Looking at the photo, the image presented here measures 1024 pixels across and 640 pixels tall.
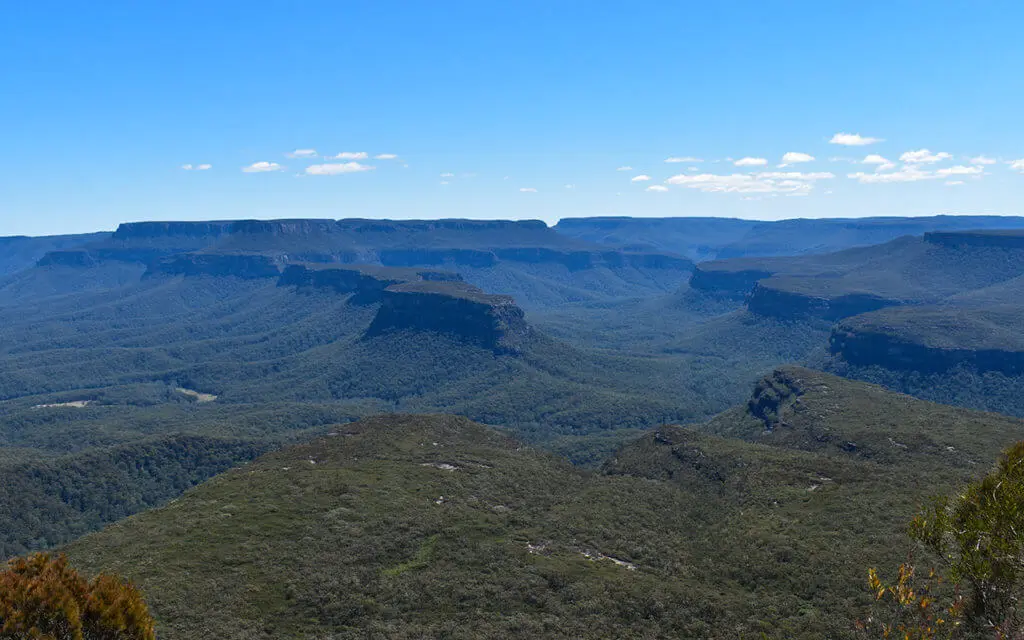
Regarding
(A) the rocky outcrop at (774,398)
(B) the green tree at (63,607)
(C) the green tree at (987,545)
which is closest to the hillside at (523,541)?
(B) the green tree at (63,607)

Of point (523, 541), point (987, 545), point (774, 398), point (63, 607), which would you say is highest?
point (987, 545)

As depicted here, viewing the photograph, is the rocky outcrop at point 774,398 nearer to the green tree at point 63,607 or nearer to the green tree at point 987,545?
the green tree at point 987,545

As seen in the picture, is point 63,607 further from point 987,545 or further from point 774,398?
point 774,398

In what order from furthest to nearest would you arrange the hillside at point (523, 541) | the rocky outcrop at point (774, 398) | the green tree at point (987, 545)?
the rocky outcrop at point (774, 398) → the hillside at point (523, 541) → the green tree at point (987, 545)

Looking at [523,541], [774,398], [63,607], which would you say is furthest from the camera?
[774,398]

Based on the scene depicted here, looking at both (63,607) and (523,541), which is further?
(523,541)

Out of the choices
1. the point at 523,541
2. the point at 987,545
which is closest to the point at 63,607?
the point at 987,545

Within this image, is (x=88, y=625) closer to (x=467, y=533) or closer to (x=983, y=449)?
(x=467, y=533)
